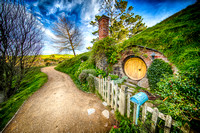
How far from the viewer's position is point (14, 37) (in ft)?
12.3

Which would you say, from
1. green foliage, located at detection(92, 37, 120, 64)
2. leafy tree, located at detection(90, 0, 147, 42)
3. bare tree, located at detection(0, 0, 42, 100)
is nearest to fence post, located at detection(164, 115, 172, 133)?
green foliage, located at detection(92, 37, 120, 64)

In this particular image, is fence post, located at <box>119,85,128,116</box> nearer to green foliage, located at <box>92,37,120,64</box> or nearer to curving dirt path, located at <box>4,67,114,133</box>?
curving dirt path, located at <box>4,67,114,133</box>

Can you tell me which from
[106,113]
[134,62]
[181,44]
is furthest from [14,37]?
[181,44]

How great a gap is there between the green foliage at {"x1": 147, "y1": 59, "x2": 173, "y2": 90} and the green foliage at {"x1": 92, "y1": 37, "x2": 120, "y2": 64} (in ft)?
8.79

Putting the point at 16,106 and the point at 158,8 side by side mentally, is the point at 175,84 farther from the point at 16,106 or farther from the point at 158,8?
the point at 158,8

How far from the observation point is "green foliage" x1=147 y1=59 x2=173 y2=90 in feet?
12.3

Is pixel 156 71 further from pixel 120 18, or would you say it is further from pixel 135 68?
pixel 120 18

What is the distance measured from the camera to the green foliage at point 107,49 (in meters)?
5.78

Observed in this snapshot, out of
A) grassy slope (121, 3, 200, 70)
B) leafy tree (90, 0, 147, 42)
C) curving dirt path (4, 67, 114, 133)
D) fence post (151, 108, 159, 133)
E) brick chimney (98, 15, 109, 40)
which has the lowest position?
curving dirt path (4, 67, 114, 133)

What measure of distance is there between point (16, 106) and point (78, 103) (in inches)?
116

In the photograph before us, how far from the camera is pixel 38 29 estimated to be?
15.6 ft

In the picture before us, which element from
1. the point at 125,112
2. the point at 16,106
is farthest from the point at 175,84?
the point at 16,106

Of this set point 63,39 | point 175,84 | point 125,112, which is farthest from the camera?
point 63,39

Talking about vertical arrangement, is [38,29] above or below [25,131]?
above
